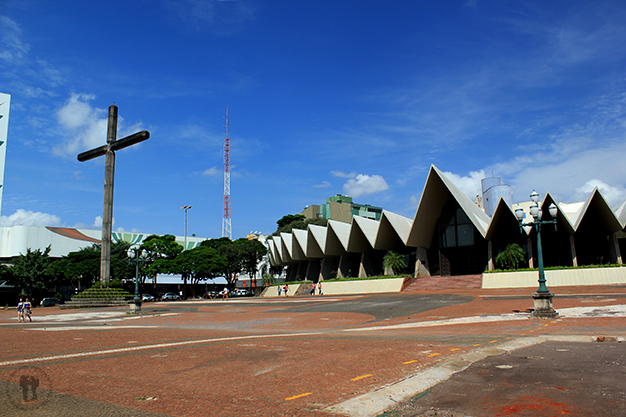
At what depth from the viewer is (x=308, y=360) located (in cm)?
684

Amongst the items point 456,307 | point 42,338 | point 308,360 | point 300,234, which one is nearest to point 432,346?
point 308,360

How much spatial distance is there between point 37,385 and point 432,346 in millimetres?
6368

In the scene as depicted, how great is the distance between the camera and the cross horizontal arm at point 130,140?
2880 centimetres

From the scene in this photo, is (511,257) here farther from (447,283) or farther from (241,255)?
(241,255)

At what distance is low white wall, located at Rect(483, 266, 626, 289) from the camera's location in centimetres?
2728

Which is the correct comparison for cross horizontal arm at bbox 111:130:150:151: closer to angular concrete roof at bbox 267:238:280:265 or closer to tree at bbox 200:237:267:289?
tree at bbox 200:237:267:289

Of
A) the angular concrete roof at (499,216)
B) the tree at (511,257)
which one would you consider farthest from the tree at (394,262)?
the tree at (511,257)

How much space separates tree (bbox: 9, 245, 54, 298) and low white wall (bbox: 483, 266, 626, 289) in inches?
1762

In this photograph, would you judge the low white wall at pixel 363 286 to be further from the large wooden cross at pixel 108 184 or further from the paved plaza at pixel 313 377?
the paved plaza at pixel 313 377

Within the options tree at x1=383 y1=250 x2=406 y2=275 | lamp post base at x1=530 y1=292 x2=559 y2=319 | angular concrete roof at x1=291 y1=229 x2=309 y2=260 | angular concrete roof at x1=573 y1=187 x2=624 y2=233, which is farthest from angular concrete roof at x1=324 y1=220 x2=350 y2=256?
lamp post base at x1=530 y1=292 x2=559 y2=319

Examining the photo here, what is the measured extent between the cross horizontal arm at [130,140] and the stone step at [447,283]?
24816 millimetres

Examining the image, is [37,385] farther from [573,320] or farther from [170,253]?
[170,253]

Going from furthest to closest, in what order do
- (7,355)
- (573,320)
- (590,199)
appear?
(590,199) < (573,320) < (7,355)

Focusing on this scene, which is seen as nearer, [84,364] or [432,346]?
[84,364]
